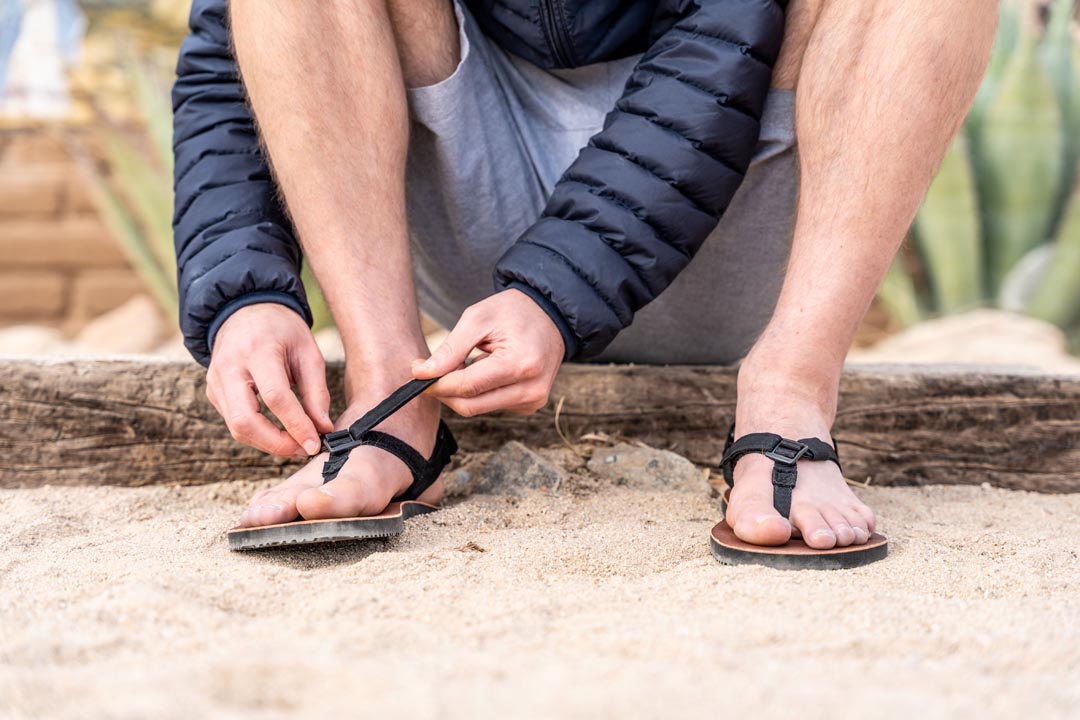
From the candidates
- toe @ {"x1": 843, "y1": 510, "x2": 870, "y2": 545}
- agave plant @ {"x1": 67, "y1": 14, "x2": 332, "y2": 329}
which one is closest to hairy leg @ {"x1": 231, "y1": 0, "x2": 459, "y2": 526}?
toe @ {"x1": 843, "y1": 510, "x2": 870, "y2": 545}

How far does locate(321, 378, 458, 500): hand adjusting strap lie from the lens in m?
0.98

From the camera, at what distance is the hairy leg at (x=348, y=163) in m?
1.07

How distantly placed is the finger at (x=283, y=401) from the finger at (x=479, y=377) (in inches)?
5.9

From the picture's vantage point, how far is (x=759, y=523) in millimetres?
887

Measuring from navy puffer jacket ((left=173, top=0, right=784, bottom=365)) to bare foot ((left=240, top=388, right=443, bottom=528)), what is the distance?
17cm

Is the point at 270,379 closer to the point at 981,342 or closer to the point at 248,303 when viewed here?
the point at 248,303

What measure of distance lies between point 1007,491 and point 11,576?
121 cm

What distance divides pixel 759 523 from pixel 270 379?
51 centimetres

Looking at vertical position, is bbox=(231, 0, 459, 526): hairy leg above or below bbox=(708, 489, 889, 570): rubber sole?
above

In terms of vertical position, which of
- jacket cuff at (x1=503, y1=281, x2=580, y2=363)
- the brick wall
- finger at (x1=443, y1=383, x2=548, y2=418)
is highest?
jacket cuff at (x1=503, y1=281, x2=580, y2=363)

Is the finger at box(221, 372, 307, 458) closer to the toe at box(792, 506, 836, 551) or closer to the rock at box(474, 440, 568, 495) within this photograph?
the rock at box(474, 440, 568, 495)

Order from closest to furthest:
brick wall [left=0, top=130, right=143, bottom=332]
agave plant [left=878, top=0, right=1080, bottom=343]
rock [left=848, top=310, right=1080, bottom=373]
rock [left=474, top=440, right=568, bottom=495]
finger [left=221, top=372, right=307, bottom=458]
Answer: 1. finger [left=221, top=372, right=307, bottom=458]
2. rock [left=474, top=440, right=568, bottom=495]
3. rock [left=848, top=310, right=1080, bottom=373]
4. agave plant [left=878, top=0, right=1080, bottom=343]
5. brick wall [left=0, top=130, right=143, bottom=332]

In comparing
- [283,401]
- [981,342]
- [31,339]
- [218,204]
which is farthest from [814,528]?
[31,339]

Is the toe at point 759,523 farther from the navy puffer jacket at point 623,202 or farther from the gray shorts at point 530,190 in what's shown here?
the gray shorts at point 530,190
